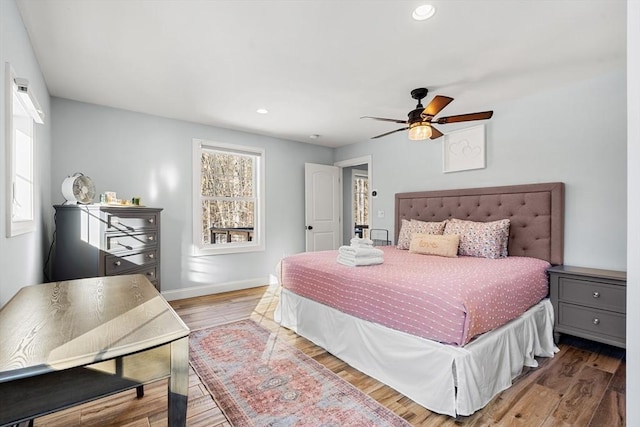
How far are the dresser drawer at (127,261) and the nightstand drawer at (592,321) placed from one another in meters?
3.98

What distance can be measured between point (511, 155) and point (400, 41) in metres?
2.05

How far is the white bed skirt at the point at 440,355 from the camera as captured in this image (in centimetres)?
→ 174

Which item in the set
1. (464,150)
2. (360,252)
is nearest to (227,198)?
(360,252)

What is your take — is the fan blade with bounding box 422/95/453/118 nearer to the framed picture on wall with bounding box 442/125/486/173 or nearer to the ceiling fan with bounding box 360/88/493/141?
the ceiling fan with bounding box 360/88/493/141

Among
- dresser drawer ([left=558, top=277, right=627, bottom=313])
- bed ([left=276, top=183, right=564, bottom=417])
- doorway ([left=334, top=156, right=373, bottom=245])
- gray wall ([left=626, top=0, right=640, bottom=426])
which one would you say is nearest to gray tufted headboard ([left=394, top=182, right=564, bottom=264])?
bed ([left=276, top=183, right=564, bottom=417])

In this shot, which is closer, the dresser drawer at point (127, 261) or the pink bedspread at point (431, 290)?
the pink bedspread at point (431, 290)

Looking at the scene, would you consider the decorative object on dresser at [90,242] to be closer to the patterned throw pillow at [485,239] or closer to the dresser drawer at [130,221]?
the dresser drawer at [130,221]

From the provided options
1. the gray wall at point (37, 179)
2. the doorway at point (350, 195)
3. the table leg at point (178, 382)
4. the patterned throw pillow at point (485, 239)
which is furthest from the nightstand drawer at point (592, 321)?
the gray wall at point (37, 179)

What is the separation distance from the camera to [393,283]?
206cm

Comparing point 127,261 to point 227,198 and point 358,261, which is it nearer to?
point 227,198

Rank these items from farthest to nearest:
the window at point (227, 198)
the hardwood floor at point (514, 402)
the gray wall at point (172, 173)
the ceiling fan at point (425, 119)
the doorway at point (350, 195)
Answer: the doorway at point (350, 195)
the window at point (227, 198)
the gray wall at point (172, 173)
the ceiling fan at point (425, 119)
the hardwood floor at point (514, 402)

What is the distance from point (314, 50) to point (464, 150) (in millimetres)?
2415

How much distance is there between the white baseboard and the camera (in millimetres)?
A: 4078

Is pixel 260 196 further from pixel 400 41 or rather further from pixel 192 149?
pixel 400 41
